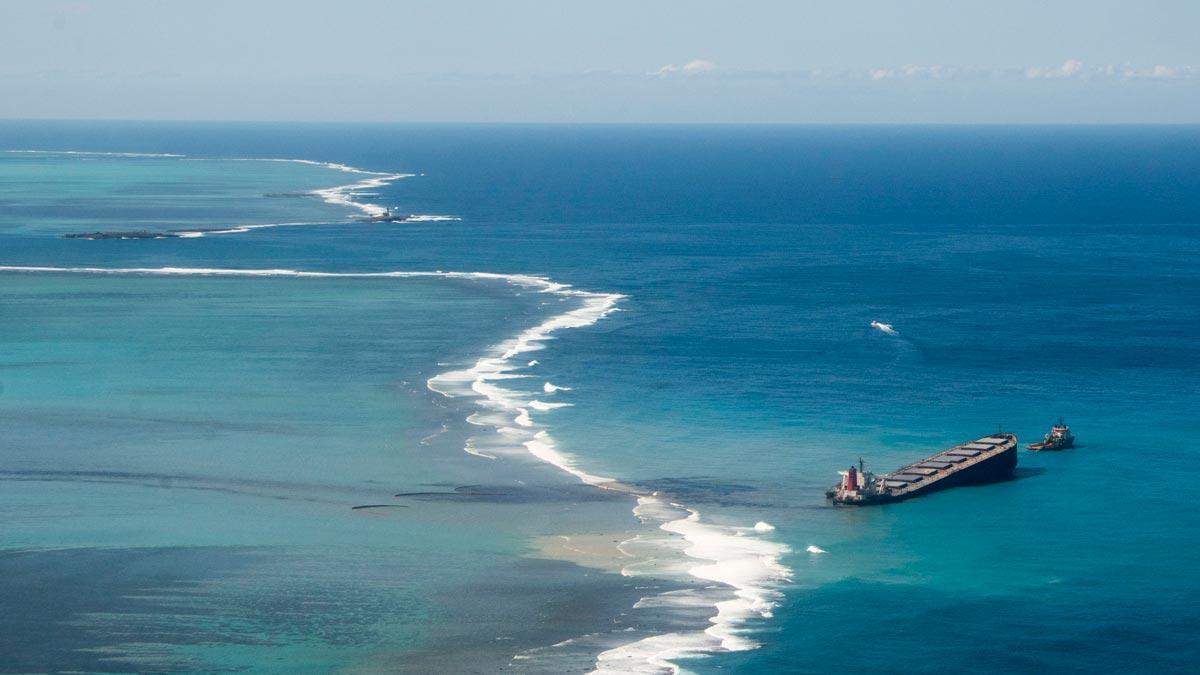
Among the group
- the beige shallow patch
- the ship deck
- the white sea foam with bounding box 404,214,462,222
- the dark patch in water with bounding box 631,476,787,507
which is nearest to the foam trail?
the beige shallow patch

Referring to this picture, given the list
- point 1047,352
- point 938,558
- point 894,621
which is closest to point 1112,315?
point 1047,352

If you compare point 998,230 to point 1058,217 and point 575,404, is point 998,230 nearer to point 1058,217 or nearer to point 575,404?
point 1058,217

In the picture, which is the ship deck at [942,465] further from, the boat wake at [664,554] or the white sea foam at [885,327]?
the white sea foam at [885,327]

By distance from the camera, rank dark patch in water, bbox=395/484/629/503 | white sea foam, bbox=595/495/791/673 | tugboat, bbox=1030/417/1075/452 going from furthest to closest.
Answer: tugboat, bbox=1030/417/1075/452, dark patch in water, bbox=395/484/629/503, white sea foam, bbox=595/495/791/673

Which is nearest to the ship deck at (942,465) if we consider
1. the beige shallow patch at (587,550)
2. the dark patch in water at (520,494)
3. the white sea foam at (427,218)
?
the dark patch in water at (520,494)

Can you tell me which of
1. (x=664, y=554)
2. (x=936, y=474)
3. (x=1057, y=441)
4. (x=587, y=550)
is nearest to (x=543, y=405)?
(x=936, y=474)

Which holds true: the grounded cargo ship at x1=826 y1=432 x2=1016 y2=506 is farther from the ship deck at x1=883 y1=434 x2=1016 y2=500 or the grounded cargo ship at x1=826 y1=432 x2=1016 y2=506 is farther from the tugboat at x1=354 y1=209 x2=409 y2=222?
the tugboat at x1=354 y1=209 x2=409 y2=222

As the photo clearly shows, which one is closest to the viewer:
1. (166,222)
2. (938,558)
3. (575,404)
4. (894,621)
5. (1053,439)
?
(894,621)
